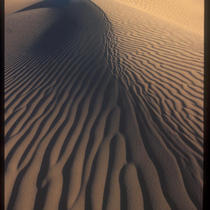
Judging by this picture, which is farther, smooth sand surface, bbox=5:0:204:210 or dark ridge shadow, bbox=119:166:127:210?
smooth sand surface, bbox=5:0:204:210

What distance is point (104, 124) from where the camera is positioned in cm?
290

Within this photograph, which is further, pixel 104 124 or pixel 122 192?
pixel 104 124

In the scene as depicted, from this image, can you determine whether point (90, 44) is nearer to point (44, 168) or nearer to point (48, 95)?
point (48, 95)

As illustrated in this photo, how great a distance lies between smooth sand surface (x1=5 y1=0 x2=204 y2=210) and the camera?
82.0 inches

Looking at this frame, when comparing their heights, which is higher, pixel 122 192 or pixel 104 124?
pixel 104 124

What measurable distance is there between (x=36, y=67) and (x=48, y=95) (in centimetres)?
159

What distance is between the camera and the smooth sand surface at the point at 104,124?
2084mm

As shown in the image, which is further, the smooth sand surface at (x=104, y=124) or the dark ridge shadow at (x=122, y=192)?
the smooth sand surface at (x=104, y=124)

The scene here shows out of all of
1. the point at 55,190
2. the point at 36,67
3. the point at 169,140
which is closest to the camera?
the point at 55,190
